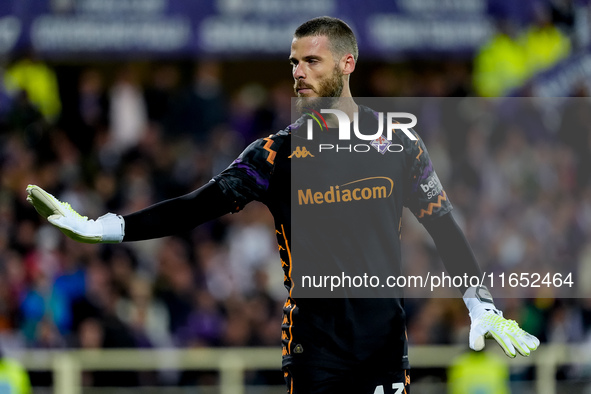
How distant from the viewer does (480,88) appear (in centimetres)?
1186

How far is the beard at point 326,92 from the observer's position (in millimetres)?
4598

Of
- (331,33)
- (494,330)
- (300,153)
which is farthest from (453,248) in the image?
(331,33)

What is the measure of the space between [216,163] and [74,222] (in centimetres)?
773

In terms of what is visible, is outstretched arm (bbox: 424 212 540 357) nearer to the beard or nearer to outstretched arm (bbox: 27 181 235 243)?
the beard

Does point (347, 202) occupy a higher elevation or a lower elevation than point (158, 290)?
lower

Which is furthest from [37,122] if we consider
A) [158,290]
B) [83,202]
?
[158,290]

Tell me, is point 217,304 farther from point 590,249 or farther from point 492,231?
point 590,249

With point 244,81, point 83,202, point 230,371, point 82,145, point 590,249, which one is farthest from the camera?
point 244,81

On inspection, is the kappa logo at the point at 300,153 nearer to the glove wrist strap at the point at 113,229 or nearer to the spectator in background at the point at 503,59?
the glove wrist strap at the point at 113,229

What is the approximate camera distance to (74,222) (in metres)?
4.30

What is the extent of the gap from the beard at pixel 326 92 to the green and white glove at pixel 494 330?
1117 mm

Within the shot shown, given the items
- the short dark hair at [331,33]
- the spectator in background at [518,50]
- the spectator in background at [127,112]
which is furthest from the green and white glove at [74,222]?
the spectator in background at [127,112]

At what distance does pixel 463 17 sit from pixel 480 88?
3.40 feet

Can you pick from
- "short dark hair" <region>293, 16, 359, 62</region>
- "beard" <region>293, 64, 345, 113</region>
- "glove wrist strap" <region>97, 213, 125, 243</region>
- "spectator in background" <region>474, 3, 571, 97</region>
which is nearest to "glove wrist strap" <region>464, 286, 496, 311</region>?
"beard" <region>293, 64, 345, 113</region>
